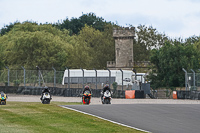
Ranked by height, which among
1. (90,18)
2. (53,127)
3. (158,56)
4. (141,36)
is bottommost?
(53,127)

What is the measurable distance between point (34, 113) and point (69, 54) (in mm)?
70367

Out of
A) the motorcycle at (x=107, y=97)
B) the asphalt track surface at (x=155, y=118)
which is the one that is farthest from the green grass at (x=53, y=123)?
the motorcycle at (x=107, y=97)

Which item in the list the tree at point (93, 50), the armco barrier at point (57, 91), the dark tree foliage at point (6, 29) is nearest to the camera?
the armco barrier at point (57, 91)

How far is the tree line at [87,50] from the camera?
55.7m

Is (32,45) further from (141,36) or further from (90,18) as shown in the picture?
(90,18)

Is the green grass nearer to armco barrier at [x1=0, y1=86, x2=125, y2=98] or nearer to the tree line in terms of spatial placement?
armco barrier at [x1=0, y1=86, x2=125, y2=98]

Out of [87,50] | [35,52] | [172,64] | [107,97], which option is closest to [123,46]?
[87,50]

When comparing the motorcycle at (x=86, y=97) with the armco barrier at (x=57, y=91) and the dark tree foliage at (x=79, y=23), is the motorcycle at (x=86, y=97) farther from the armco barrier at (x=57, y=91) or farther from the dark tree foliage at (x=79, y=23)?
the dark tree foliage at (x=79, y=23)

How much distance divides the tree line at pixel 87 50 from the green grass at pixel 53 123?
3581cm

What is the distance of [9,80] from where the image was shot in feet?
171

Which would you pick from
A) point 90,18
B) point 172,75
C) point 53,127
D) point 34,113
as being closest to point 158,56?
point 172,75

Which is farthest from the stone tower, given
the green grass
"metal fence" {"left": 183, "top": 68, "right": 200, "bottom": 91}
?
the green grass

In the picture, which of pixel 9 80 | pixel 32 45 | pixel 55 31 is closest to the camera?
pixel 9 80

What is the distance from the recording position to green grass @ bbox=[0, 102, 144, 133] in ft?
48.4
